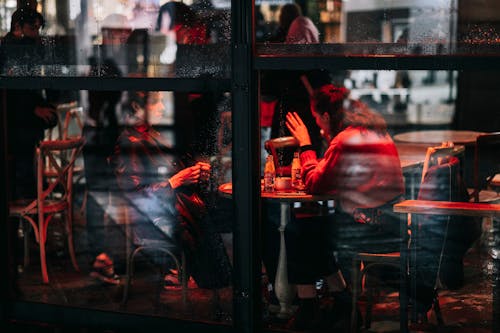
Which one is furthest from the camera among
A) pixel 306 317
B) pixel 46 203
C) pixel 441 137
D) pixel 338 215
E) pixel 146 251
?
pixel 441 137

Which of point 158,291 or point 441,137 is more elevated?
point 441,137

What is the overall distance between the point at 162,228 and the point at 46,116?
2.05 m

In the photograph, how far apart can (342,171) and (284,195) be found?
1.38 ft

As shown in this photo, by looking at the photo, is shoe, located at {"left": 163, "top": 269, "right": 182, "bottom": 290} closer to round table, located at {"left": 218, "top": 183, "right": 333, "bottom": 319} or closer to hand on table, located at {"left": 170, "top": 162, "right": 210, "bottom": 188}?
hand on table, located at {"left": 170, "top": 162, "right": 210, "bottom": 188}

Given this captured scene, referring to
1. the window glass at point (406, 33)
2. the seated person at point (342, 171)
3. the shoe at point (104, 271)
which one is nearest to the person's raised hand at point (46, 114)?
the shoe at point (104, 271)

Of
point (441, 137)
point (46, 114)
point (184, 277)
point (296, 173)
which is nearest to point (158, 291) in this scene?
point (184, 277)

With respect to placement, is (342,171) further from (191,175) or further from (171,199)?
(171,199)

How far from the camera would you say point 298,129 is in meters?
5.32

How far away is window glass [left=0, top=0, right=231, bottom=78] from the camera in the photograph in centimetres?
470

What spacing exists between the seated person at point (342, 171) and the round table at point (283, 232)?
76mm

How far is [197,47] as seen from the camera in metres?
4.75

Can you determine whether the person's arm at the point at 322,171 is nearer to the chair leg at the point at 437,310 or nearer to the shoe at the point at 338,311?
the shoe at the point at 338,311

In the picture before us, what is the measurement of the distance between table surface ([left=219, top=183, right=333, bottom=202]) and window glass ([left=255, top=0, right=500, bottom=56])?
2.60ft

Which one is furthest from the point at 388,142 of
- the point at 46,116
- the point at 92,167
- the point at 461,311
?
the point at 92,167
